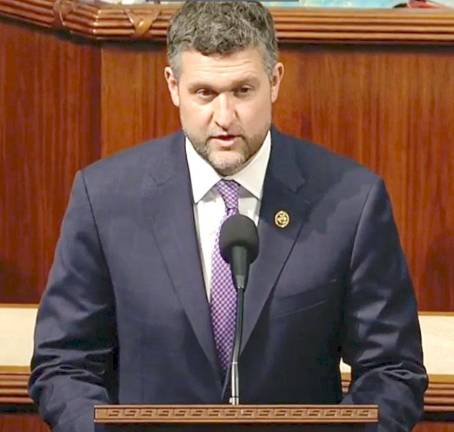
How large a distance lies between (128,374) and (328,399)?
0.86 feet

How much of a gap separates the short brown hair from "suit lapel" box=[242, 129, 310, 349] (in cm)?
18

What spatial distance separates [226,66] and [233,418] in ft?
1.69

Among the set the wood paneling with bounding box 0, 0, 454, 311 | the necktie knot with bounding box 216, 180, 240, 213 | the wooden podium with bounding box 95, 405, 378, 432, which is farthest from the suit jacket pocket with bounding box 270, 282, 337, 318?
the wood paneling with bounding box 0, 0, 454, 311

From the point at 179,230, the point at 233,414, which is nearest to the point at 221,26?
the point at 179,230

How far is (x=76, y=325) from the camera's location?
2.14 metres

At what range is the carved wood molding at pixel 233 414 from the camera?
1.76 m

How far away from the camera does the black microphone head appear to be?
193 centimetres

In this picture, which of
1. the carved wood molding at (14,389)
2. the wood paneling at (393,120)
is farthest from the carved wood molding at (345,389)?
the wood paneling at (393,120)

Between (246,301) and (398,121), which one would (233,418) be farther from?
(398,121)

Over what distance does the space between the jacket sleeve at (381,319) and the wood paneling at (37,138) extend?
40.7 inches

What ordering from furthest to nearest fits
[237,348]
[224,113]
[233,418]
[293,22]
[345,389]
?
[293,22] < [345,389] < [224,113] < [237,348] < [233,418]

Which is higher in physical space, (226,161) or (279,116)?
(226,161)

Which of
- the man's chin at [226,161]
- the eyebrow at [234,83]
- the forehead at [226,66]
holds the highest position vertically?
the forehead at [226,66]

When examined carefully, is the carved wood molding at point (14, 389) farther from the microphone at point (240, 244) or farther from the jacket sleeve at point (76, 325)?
the microphone at point (240, 244)
